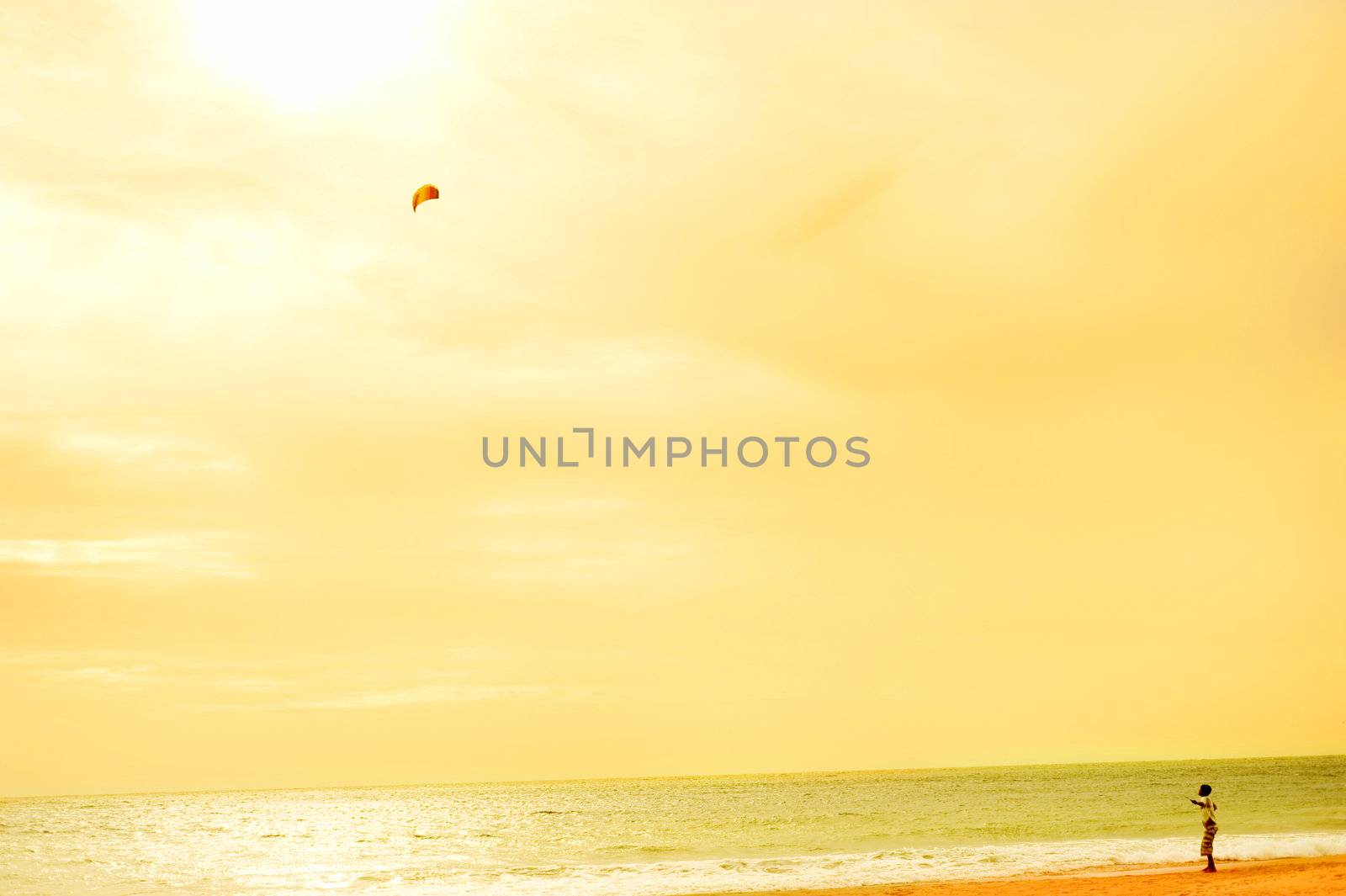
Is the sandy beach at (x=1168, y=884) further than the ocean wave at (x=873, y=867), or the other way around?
the ocean wave at (x=873, y=867)

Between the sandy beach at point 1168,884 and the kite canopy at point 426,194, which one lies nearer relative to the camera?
the sandy beach at point 1168,884

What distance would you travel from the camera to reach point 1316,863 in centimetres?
2889

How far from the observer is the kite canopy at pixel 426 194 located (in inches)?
1341

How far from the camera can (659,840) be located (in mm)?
50219

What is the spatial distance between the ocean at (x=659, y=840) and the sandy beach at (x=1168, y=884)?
2.13m

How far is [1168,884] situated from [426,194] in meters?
29.4

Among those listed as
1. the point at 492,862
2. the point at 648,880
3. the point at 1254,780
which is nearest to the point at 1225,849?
the point at 648,880

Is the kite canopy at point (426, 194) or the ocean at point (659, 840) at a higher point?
the kite canopy at point (426, 194)

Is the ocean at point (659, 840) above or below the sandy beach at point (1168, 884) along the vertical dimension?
below

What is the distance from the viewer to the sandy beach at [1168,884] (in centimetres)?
2383

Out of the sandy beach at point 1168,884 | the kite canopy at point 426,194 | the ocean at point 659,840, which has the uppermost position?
the kite canopy at point 426,194

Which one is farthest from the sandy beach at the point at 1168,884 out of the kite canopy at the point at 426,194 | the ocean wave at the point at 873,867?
the kite canopy at the point at 426,194

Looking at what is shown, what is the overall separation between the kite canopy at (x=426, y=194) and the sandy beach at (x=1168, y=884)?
919 inches

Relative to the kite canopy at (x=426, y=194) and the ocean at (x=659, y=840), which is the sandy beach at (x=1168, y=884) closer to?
the ocean at (x=659, y=840)
